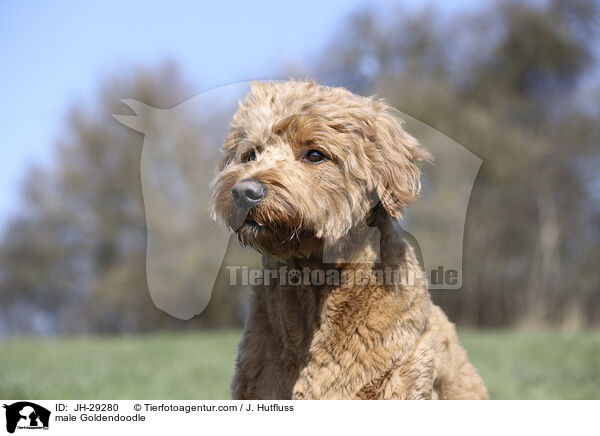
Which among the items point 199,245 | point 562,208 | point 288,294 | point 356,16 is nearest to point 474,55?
point 356,16

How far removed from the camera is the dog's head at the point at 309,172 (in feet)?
9.16

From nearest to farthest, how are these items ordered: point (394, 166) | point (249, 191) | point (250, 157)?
point (249, 191) < point (394, 166) < point (250, 157)

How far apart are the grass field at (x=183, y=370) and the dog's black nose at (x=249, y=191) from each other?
2.97 meters

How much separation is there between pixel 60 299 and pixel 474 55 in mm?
14379

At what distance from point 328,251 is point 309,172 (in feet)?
1.32

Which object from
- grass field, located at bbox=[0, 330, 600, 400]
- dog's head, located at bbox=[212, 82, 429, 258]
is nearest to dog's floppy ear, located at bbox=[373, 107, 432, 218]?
dog's head, located at bbox=[212, 82, 429, 258]

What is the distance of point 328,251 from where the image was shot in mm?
2951
